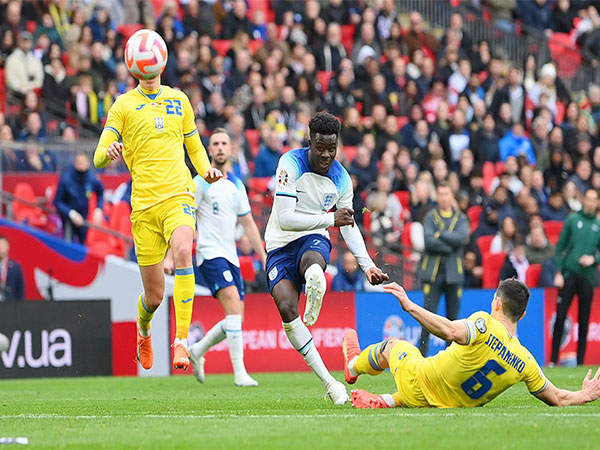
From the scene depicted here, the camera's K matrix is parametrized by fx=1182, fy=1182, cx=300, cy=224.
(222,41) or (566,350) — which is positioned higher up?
(222,41)

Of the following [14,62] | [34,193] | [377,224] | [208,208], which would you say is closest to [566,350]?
[377,224]

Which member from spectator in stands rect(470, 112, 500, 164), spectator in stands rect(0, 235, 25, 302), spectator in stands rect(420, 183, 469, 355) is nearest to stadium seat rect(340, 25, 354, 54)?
spectator in stands rect(470, 112, 500, 164)

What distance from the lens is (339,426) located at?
823 cm

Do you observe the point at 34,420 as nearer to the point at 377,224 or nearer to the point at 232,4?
the point at 377,224

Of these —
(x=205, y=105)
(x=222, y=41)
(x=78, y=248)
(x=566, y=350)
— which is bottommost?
(x=566, y=350)

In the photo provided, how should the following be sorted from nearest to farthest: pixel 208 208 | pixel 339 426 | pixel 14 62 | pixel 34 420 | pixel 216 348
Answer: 1. pixel 339 426
2. pixel 34 420
3. pixel 208 208
4. pixel 216 348
5. pixel 14 62

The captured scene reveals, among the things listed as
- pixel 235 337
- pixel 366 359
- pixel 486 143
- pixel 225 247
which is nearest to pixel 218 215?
pixel 225 247

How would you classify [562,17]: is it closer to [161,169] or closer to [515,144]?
[515,144]

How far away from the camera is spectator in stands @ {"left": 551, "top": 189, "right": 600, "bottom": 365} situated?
18625 millimetres

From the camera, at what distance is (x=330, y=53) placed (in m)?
26.2

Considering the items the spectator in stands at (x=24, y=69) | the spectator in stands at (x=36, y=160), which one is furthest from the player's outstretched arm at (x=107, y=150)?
the spectator in stands at (x=24, y=69)

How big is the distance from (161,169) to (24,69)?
11.1 metres

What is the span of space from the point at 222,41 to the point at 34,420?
17.4 metres

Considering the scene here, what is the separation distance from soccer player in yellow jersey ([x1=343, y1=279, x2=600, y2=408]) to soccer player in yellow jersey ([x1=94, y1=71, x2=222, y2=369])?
2235 millimetres
